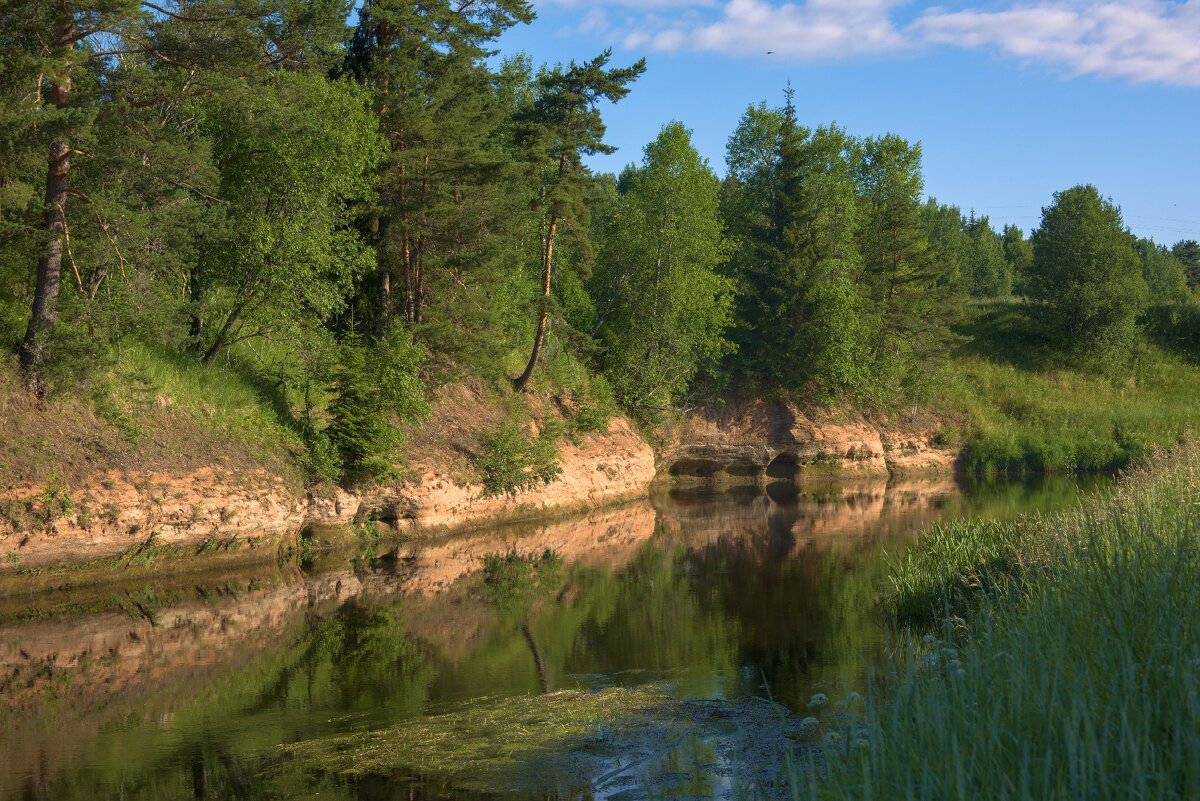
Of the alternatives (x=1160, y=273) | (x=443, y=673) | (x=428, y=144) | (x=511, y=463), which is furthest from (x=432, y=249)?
(x=1160, y=273)

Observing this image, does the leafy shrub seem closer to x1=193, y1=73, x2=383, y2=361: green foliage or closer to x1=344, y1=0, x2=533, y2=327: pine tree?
x1=344, y1=0, x2=533, y2=327: pine tree

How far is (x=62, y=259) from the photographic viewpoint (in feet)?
68.0

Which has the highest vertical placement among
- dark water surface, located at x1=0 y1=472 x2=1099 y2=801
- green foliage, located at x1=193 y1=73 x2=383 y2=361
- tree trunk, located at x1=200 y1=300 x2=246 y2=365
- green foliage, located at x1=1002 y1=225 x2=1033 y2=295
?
green foliage, located at x1=1002 y1=225 x2=1033 y2=295

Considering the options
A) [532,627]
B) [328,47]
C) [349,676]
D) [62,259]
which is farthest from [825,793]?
[328,47]

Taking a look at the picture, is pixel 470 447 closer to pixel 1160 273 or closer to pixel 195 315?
pixel 195 315

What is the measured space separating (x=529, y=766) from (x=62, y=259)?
16.0m

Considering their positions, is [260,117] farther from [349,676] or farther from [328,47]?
[349,676]

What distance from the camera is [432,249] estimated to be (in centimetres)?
2995

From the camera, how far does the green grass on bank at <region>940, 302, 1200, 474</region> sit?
46.7 m

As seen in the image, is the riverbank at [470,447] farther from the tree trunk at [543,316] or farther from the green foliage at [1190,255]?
the green foliage at [1190,255]

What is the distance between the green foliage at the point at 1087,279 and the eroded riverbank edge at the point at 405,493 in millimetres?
14325

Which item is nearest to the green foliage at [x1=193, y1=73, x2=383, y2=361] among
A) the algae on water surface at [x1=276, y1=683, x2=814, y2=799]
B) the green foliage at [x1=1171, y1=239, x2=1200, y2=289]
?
the algae on water surface at [x1=276, y1=683, x2=814, y2=799]

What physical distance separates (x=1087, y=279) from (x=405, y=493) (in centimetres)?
4400

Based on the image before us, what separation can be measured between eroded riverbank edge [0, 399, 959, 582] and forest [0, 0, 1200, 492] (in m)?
1.10
